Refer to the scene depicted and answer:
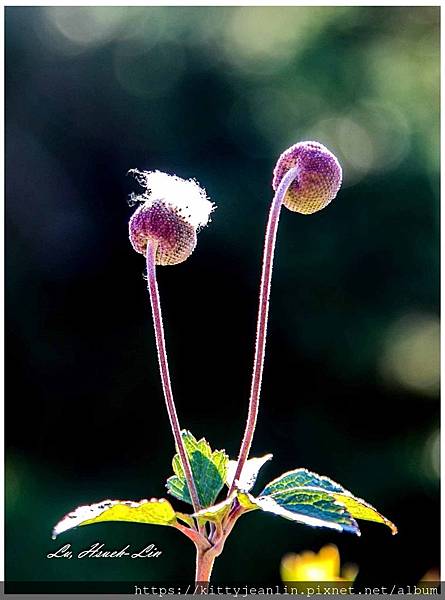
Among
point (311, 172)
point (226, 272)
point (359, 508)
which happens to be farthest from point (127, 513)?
point (226, 272)

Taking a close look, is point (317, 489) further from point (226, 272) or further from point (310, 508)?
point (226, 272)

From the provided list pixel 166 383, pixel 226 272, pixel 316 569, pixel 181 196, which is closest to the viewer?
pixel 166 383

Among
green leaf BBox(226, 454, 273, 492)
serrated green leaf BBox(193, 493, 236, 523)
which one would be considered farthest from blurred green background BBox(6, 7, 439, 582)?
serrated green leaf BBox(193, 493, 236, 523)

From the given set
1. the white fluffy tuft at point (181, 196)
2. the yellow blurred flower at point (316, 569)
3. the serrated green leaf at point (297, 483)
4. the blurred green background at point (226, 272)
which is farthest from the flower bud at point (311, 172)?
the blurred green background at point (226, 272)

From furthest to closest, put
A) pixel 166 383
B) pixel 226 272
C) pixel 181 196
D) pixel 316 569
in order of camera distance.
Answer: pixel 226 272 < pixel 316 569 < pixel 181 196 < pixel 166 383

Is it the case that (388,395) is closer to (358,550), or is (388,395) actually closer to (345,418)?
(345,418)

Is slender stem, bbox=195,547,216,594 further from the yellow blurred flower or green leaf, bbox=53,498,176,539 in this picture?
the yellow blurred flower

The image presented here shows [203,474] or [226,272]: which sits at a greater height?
[226,272]

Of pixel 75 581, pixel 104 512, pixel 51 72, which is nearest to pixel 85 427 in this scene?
pixel 75 581
